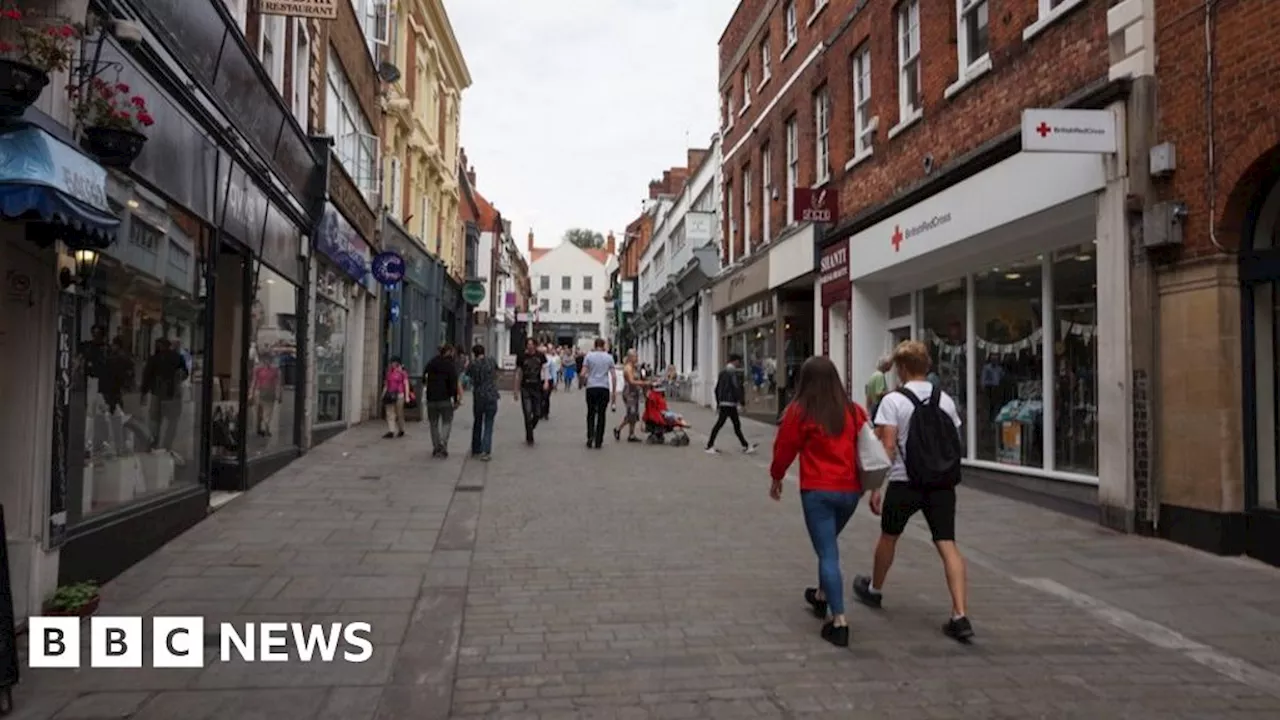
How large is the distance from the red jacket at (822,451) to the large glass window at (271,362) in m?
6.92

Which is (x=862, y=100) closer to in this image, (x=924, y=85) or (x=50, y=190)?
(x=924, y=85)

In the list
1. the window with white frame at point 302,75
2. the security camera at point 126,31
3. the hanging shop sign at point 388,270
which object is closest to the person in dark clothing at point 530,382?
the hanging shop sign at point 388,270

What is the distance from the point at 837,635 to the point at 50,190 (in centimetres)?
453

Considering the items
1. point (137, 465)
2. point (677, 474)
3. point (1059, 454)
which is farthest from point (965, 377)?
point (137, 465)

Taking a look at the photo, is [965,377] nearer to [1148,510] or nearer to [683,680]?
[1148,510]

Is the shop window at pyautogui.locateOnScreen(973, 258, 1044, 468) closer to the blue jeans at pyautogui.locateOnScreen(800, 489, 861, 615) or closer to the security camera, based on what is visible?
the blue jeans at pyautogui.locateOnScreen(800, 489, 861, 615)

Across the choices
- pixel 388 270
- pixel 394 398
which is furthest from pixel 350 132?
pixel 394 398

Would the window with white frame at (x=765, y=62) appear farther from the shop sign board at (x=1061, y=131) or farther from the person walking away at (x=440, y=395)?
the shop sign board at (x=1061, y=131)

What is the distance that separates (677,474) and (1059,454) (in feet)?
14.9

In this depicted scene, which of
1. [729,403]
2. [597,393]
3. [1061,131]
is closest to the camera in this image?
[1061,131]

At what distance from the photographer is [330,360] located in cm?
1469

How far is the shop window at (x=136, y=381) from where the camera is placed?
587 cm

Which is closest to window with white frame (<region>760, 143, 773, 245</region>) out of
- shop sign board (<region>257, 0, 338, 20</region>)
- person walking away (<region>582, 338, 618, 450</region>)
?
person walking away (<region>582, 338, 618, 450</region>)

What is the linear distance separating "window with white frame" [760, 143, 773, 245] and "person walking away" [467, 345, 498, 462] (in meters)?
9.76
